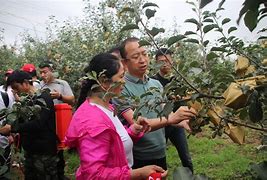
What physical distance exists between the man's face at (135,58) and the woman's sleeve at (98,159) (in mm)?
639

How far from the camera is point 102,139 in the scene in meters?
1.43

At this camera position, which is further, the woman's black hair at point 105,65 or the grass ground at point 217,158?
the grass ground at point 217,158

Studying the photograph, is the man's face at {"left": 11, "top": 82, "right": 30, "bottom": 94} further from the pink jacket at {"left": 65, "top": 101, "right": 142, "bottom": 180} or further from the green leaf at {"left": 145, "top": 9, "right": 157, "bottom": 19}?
the green leaf at {"left": 145, "top": 9, "right": 157, "bottom": 19}

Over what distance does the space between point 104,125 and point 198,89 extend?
521mm

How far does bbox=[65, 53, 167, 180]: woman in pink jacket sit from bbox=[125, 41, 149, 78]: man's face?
14.4 inches

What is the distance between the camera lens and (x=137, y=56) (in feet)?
6.59

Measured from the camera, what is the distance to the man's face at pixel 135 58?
200cm

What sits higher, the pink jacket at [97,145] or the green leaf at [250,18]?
the green leaf at [250,18]

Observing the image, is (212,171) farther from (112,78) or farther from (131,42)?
(112,78)

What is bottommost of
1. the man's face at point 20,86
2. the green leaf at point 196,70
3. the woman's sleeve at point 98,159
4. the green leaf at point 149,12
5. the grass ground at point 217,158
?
the grass ground at point 217,158

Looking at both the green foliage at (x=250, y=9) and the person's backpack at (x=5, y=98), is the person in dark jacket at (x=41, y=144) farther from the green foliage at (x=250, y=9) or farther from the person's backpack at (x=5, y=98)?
the green foliage at (x=250, y=9)

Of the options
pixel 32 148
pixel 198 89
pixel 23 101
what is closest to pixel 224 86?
pixel 198 89

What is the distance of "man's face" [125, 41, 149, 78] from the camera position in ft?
6.57

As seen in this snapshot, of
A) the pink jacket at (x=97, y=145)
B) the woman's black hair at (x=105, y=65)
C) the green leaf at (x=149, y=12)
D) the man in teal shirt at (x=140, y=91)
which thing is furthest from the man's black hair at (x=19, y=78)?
the green leaf at (x=149, y=12)
